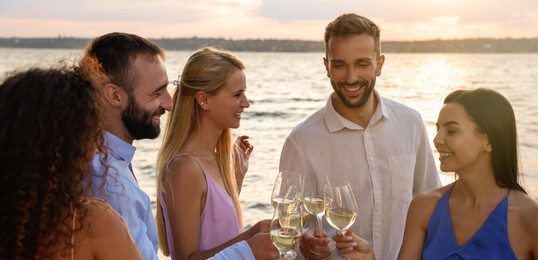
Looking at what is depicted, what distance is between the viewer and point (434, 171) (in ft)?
13.5

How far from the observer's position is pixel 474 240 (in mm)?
3047

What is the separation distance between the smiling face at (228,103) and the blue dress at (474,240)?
141 centimetres

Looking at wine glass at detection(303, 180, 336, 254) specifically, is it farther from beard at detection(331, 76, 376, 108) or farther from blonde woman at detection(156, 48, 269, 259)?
beard at detection(331, 76, 376, 108)

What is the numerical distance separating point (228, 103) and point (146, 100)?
0.86 m

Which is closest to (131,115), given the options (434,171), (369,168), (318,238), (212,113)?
(212,113)

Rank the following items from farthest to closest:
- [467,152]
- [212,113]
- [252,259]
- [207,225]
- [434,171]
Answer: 1. [434,171]
2. [212,113]
3. [207,225]
4. [467,152]
5. [252,259]

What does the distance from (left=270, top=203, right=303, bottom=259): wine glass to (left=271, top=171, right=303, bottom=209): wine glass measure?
38 millimetres

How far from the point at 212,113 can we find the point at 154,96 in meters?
0.77

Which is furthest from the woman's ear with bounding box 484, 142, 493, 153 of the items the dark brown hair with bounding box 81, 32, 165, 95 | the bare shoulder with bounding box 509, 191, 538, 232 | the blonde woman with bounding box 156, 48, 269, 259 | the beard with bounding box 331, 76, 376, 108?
the dark brown hair with bounding box 81, 32, 165, 95

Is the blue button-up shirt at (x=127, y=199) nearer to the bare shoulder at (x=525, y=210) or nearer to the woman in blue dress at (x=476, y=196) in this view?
the woman in blue dress at (x=476, y=196)

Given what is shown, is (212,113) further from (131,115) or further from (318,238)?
(318,238)

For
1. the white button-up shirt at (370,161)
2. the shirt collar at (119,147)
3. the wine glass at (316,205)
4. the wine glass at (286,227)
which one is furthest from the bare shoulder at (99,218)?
the white button-up shirt at (370,161)

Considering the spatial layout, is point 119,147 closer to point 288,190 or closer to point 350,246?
point 288,190

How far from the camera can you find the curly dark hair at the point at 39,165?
1.95 metres
